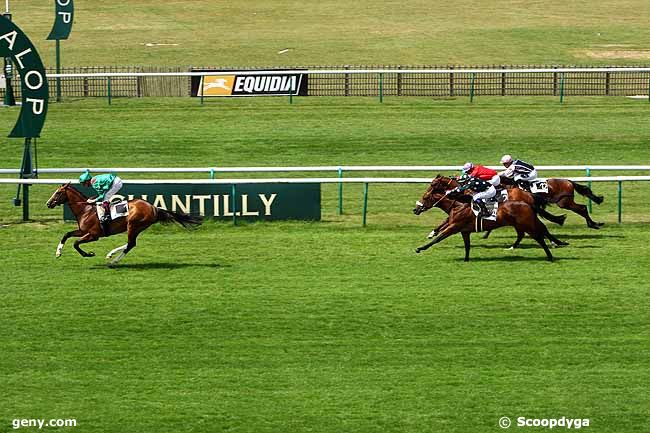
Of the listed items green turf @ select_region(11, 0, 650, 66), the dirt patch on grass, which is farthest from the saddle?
the dirt patch on grass

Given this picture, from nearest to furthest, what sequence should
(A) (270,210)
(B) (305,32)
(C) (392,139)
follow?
(A) (270,210), (C) (392,139), (B) (305,32)

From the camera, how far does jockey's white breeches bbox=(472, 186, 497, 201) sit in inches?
774

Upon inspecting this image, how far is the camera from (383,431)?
1227cm

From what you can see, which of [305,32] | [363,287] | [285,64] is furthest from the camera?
[305,32]

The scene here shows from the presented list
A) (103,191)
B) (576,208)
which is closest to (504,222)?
(576,208)

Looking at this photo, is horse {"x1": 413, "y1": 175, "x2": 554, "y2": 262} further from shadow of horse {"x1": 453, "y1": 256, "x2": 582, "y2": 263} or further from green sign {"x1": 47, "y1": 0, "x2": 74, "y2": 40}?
green sign {"x1": 47, "y1": 0, "x2": 74, "y2": 40}

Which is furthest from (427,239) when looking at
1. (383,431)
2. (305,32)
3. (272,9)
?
(272,9)

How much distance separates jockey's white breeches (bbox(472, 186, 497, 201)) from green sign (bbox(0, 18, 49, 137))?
881 cm

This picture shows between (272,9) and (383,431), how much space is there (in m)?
46.1

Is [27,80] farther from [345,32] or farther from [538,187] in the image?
[345,32]

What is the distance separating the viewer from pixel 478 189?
65.7 feet

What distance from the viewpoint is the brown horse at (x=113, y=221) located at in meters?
19.0

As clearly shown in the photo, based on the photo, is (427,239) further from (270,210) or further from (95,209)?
(95,209)

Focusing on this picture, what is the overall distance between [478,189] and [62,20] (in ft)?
67.1
